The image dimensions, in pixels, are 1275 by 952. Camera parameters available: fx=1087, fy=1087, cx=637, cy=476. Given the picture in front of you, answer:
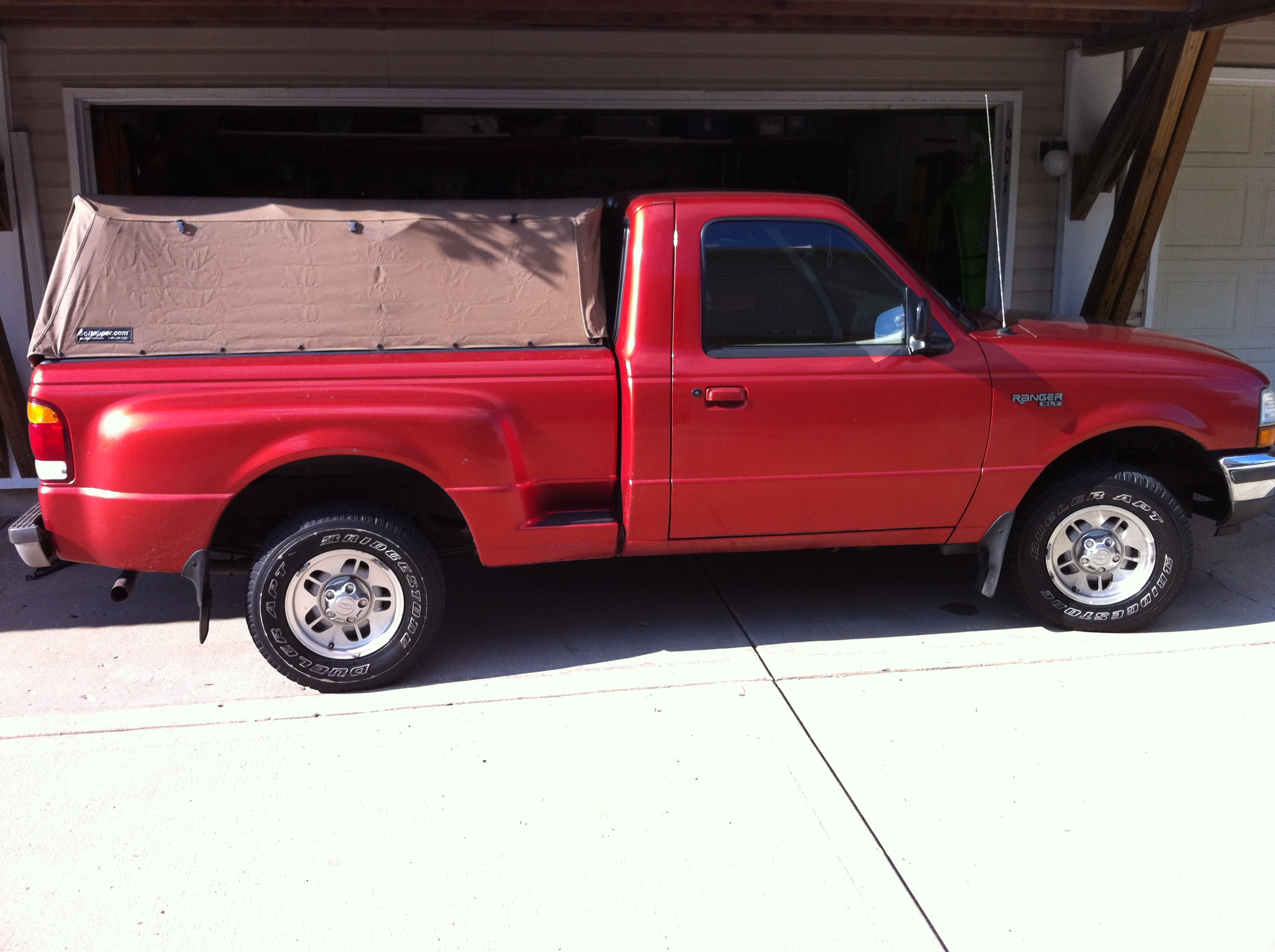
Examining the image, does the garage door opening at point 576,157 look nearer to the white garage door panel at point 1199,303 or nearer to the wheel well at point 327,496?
the white garage door panel at point 1199,303

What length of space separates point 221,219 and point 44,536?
140 cm

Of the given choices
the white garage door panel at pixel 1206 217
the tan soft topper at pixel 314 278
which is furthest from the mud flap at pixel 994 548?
the white garage door panel at pixel 1206 217

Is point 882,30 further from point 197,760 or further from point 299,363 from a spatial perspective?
point 197,760

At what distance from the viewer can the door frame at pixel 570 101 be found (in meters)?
6.82

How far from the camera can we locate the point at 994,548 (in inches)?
189

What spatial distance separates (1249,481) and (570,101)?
4.62 metres

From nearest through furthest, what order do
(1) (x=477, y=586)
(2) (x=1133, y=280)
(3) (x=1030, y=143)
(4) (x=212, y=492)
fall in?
(4) (x=212, y=492), (1) (x=477, y=586), (2) (x=1133, y=280), (3) (x=1030, y=143)

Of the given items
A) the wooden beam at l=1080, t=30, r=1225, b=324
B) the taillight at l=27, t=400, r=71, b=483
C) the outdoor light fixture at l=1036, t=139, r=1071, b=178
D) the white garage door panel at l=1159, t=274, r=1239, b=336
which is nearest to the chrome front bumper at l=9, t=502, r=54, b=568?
the taillight at l=27, t=400, r=71, b=483

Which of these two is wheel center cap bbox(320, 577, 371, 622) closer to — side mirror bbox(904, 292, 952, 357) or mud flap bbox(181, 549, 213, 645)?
mud flap bbox(181, 549, 213, 645)

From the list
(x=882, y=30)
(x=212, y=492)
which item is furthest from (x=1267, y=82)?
(x=212, y=492)

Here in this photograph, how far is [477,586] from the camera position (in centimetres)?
566

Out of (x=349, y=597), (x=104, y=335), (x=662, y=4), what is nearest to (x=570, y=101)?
(x=662, y=4)

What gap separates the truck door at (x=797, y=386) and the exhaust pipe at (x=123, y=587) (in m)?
2.19

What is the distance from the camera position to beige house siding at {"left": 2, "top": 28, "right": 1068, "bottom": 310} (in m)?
6.78
